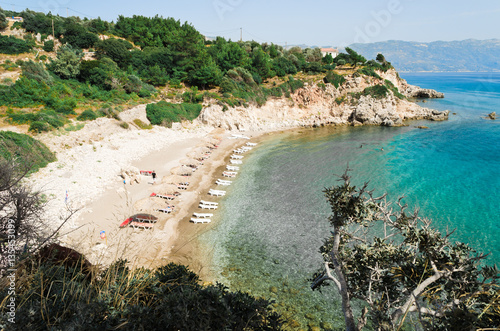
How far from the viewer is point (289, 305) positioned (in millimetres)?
14188

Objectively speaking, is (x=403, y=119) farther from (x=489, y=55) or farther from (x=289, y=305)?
(x=489, y=55)

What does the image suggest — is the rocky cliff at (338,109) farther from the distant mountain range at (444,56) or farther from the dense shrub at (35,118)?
the distant mountain range at (444,56)

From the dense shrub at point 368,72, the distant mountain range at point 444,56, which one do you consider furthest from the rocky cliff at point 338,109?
the distant mountain range at point 444,56

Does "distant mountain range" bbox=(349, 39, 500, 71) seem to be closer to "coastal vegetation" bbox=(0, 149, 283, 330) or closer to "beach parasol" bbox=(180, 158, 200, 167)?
"beach parasol" bbox=(180, 158, 200, 167)

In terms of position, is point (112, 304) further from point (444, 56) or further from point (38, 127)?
point (444, 56)

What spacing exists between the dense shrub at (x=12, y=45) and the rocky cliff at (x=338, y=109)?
4483cm

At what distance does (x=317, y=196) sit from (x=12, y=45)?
6239 centimetres

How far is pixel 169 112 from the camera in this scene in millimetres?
43594

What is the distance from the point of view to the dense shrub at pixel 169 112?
139 ft

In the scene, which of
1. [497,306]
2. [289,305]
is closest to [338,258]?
[497,306]

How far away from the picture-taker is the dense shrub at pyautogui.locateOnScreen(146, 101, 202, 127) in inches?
1665

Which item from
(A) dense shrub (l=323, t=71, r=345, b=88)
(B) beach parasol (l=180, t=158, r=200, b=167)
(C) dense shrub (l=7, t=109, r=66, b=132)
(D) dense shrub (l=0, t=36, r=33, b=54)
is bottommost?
(B) beach parasol (l=180, t=158, r=200, b=167)

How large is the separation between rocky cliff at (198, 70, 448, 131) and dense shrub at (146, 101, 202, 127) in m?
11.4

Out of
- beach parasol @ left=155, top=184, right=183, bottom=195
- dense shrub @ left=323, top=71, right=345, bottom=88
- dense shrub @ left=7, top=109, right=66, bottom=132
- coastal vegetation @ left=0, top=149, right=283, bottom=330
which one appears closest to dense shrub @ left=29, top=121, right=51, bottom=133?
dense shrub @ left=7, top=109, right=66, bottom=132
